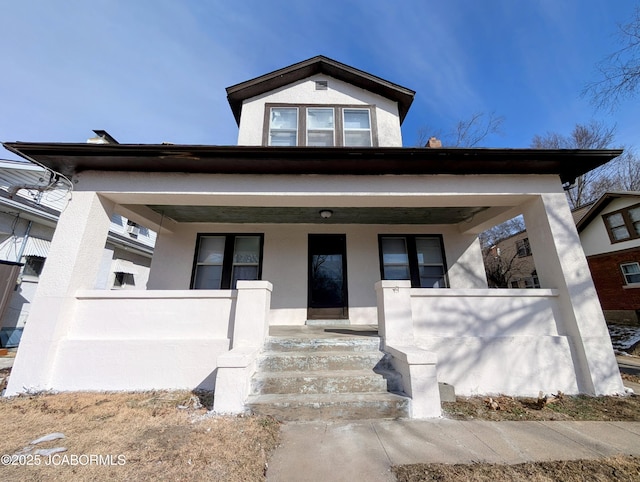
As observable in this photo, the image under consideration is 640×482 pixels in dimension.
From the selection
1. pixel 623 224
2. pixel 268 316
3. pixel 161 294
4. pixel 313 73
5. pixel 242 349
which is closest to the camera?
pixel 242 349

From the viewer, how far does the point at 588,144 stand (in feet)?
60.1

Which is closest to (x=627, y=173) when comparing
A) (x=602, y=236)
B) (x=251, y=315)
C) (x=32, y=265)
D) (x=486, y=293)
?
(x=602, y=236)

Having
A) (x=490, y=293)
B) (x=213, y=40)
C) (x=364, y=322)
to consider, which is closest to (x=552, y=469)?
(x=490, y=293)

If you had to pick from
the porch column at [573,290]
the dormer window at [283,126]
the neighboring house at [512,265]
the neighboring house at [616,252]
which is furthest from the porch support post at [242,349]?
the neighboring house at [616,252]

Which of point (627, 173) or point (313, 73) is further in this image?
point (627, 173)

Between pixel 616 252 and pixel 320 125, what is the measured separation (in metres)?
17.1

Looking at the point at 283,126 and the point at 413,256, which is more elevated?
the point at 283,126

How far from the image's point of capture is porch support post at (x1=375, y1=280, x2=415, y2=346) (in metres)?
3.96

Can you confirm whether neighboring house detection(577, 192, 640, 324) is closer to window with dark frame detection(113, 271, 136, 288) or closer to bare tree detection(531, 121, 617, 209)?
bare tree detection(531, 121, 617, 209)

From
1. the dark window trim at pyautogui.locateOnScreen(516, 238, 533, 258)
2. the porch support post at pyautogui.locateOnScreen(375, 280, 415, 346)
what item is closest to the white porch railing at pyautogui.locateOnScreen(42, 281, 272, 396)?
the porch support post at pyautogui.locateOnScreen(375, 280, 415, 346)

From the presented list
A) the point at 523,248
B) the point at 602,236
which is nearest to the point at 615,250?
the point at 602,236

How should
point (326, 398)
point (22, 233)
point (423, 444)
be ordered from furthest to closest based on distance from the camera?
point (22, 233), point (326, 398), point (423, 444)

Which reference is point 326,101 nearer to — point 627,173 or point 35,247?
point 35,247

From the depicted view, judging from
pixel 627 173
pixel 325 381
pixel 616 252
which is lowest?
pixel 325 381
